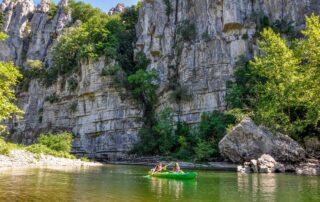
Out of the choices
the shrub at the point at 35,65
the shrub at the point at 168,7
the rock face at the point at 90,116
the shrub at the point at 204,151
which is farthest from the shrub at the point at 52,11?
the shrub at the point at 204,151

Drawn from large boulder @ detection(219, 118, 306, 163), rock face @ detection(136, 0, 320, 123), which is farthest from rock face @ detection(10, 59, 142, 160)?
large boulder @ detection(219, 118, 306, 163)

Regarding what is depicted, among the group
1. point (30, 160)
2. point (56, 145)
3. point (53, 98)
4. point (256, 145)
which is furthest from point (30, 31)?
point (256, 145)

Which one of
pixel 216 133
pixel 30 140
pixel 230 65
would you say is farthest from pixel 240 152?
pixel 30 140

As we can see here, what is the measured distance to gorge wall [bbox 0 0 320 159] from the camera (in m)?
47.2

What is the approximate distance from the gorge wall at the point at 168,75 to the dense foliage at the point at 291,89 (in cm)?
857

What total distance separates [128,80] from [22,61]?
33.0m

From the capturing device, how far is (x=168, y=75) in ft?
173

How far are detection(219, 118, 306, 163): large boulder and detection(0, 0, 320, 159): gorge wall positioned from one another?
499 inches

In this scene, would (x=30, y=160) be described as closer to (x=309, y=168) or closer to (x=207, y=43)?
(x=309, y=168)

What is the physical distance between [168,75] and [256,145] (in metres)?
23.6

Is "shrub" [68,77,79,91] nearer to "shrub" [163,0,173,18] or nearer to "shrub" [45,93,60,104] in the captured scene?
"shrub" [45,93,60,104]

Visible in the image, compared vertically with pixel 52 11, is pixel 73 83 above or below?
below

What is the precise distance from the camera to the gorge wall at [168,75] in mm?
47156

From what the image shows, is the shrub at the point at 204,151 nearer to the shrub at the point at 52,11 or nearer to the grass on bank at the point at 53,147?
the grass on bank at the point at 53,147
